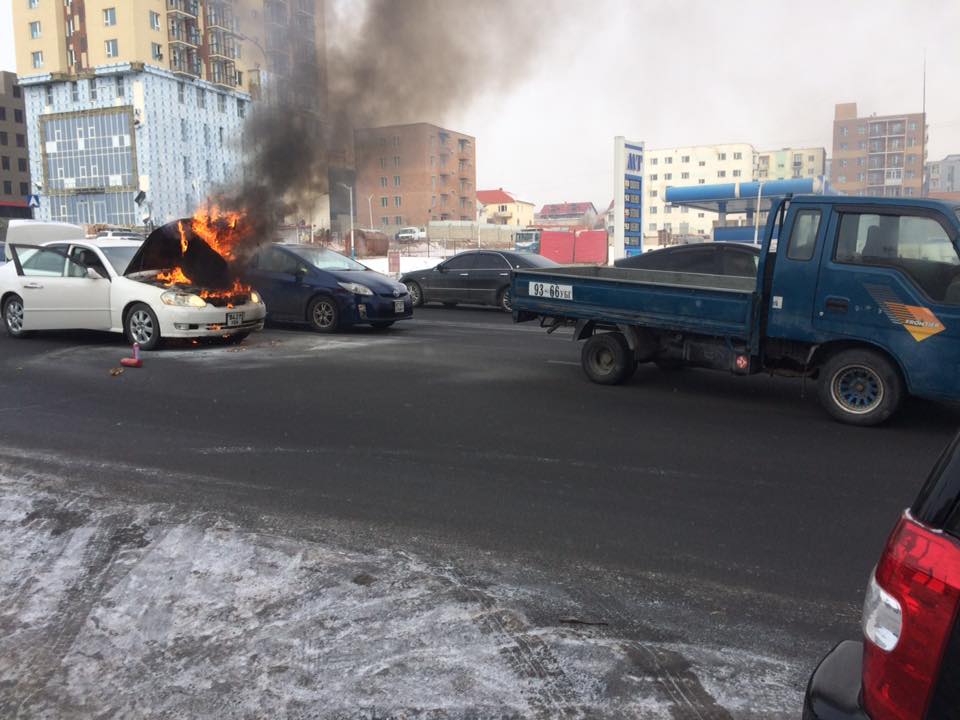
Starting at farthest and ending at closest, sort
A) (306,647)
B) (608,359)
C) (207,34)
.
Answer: (207,34), (608,359), (306,647)

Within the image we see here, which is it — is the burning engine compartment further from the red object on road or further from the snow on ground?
the snow on ground

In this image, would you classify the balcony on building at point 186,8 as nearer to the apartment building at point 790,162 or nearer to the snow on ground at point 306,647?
the snow on ground at point 306,647

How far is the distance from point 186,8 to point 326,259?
4.56 metres

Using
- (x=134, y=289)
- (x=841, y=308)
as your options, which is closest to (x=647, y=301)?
(x=841, y=308)

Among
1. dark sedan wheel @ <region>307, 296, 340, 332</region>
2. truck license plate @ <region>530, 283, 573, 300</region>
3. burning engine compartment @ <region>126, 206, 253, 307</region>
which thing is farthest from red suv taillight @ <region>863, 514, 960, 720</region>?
dark sedan wheel @ <region>307, 296, 340, 332</region>

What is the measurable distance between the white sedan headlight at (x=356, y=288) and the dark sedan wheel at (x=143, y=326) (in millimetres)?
3253

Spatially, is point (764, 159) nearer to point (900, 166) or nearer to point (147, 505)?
point (900, 166)

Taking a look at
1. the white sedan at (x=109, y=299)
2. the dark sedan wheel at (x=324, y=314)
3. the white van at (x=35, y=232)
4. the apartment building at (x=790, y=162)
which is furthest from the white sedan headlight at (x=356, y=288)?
→ the apartment building at (x=790, y=162)

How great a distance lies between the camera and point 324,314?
1333cm

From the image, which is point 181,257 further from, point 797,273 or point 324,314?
point 797,273

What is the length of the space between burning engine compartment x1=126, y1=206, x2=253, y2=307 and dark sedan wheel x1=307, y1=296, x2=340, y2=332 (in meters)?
1.42

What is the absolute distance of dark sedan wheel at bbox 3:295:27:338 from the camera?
12.1 meters

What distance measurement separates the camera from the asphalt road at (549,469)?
3.76m

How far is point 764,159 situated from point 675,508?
9889 cm
